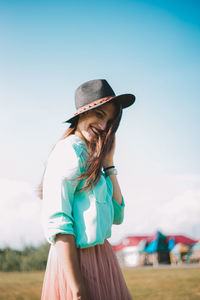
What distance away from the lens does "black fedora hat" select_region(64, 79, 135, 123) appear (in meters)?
1.72

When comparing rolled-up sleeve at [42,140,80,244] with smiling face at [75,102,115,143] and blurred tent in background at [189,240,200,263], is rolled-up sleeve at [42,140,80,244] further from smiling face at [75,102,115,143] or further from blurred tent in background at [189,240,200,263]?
blurred tent in background at [189,240,200,263]

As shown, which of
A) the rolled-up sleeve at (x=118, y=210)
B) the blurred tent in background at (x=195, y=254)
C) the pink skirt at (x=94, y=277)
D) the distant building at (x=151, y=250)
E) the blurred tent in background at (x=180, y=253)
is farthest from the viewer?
the distant building at (x=151, y=250)

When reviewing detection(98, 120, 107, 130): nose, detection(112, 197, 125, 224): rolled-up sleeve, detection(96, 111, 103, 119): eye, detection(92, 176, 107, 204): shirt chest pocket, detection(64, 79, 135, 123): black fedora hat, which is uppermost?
detection(64, 79, 135, 123): black fedora hat

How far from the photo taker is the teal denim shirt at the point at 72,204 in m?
1.35

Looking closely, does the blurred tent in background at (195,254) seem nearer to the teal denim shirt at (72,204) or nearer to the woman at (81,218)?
the woman at (81,218)

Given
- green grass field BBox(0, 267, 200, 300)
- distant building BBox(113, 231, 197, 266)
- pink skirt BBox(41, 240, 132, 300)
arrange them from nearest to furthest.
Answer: pink skirt BBox(41, 240, 132, 300) < green grass field BBox(0, 267, 200, 300) < distant building BBox(113, 231, 197, 266)

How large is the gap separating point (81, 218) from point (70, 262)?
0.22m

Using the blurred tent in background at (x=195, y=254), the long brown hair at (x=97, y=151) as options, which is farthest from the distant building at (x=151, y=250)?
the long brown hair at (x=97, y=151)

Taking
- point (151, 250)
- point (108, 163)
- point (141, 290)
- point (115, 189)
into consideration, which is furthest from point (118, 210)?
point (151, 250)

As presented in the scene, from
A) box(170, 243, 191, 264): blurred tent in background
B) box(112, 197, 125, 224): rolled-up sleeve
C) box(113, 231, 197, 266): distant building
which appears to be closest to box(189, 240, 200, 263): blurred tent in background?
box(170, 243, 191, 264): blurred tent in background

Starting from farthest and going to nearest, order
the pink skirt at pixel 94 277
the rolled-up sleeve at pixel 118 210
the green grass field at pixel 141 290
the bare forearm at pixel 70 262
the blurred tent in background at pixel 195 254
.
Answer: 1. the blurred tent in background at pixel 195 254
2. the green grass field at pixel 141 290
3. the rolled-up sleeve at pixel 118 210
4. the pink skirt at pixel 94 277
5. the bare forearm at pixel 70 262

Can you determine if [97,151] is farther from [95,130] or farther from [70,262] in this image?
[70,262]

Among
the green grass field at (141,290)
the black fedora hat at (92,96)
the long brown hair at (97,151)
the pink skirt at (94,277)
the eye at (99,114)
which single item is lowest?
the green grass field at (141,290)

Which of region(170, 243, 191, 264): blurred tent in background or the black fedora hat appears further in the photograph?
region(170, 243, 191, 264): blurred tent in background
